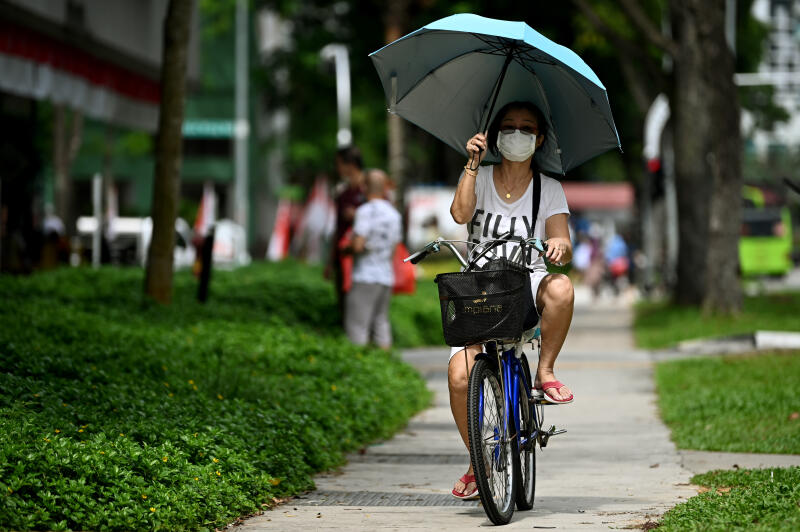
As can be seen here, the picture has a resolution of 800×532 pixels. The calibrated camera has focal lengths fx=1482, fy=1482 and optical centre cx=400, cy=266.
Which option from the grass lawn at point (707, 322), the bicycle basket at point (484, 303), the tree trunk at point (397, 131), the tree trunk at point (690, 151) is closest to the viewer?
the bicycle basket at point (484, 303)

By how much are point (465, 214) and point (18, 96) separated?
17.3 meters

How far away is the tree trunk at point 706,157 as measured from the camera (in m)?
19.7

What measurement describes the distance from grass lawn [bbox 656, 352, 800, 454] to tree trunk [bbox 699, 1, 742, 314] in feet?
18.5

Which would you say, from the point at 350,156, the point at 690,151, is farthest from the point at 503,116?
the point at 690,151

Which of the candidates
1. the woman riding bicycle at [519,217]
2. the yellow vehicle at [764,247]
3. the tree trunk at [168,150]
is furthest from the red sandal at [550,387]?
the yellow vehicle at [764,247]

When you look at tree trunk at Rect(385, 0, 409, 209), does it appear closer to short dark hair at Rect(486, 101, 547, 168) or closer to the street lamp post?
the street lamp post

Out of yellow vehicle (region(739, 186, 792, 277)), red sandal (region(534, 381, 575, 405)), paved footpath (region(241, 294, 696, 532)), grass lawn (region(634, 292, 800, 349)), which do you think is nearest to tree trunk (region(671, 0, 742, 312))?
grass lawn (region(634, 292, 800, 349))

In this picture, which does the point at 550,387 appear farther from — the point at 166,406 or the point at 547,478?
the point at 166,406

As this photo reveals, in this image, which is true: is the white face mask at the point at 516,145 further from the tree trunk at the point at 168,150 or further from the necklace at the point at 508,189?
the tree trunk at the point at 168,150

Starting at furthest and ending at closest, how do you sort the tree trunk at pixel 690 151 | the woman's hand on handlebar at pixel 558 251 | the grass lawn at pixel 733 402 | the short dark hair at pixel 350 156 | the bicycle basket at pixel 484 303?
the tree trunk at pixel 690 151, the short dark hair at pixel 350 156, the grass lawn at pixel 733 402, the woman's hand on handlebar at pixel 558 251, the bicycle basket at pixel 484 303

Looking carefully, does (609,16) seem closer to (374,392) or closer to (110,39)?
(110,39)

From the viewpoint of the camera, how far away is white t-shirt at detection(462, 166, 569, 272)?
21.9 feet

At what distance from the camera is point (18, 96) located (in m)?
22.6

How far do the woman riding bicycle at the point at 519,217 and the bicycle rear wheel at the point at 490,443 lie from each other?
152 mm
